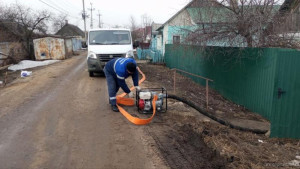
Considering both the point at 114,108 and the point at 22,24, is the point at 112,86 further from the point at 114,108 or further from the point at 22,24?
the point at 22,24

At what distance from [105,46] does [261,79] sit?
7.14m

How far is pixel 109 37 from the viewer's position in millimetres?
12234

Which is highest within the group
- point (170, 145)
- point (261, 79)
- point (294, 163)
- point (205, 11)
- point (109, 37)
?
point (205, 11)

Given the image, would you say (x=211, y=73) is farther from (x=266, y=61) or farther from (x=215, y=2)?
(x=266, y=61)

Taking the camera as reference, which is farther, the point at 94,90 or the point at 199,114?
the point at 94,90

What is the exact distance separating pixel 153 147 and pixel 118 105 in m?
2.91

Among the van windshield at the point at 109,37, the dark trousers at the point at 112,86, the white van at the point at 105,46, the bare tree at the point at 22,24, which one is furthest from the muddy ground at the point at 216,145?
the bare tree at the point at 22,24

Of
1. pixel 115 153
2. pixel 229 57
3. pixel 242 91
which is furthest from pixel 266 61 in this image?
pixel 115 153

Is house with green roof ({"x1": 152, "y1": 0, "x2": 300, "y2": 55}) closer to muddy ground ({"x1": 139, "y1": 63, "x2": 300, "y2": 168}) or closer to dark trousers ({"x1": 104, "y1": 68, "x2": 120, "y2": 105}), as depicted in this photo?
muddy ground ({"x1": 139, "y1": 63, "x2": 300, "y2": 168})

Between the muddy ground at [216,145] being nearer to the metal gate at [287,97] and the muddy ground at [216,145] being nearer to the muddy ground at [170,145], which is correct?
the muddy ground at [170,145]

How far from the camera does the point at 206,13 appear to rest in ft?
29.9

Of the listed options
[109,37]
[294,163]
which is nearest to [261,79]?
[294,163]

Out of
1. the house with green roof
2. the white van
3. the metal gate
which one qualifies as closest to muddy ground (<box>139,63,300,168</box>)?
the metal gate

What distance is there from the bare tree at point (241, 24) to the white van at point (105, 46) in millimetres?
3578
